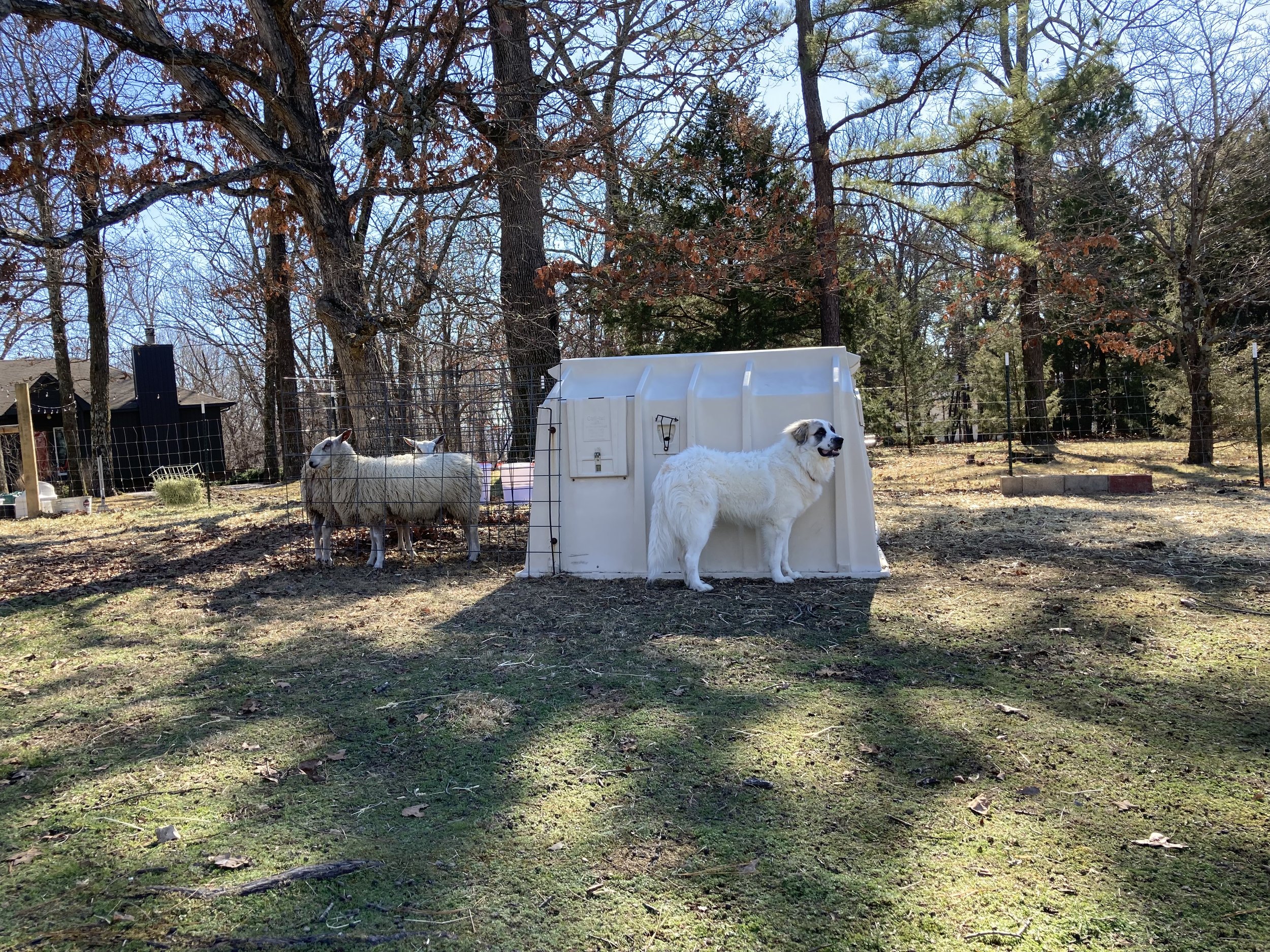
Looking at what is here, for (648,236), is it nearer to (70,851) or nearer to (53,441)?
(70,851)

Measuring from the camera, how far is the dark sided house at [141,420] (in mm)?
26641

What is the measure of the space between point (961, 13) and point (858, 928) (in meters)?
15.9

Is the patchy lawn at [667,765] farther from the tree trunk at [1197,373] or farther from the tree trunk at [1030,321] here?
the tree trunk at [1030,321]

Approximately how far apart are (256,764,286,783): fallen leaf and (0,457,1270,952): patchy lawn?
0.10ft

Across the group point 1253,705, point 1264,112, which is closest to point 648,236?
point 1253,705

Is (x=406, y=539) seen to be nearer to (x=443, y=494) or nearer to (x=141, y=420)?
(x=443, y=494)

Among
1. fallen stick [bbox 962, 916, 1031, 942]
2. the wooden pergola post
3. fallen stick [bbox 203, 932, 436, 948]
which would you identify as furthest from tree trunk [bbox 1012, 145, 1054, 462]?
the wooden pergola post

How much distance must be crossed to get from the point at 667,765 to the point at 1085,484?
35.8 feet

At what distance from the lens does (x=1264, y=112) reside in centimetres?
1537

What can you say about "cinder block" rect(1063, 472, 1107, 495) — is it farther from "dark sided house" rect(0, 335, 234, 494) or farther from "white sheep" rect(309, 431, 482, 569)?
"dark sided house" rect(0, 335, 234, 494)

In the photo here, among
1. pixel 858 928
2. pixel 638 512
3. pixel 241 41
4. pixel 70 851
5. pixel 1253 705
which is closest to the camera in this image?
pixel 858 928

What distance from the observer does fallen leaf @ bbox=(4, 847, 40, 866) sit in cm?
297

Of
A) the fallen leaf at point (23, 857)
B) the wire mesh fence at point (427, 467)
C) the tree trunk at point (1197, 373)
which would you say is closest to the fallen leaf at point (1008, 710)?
the fallen leaf at point (23, 857)

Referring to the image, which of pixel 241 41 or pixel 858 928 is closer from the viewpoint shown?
pixel 858 928
